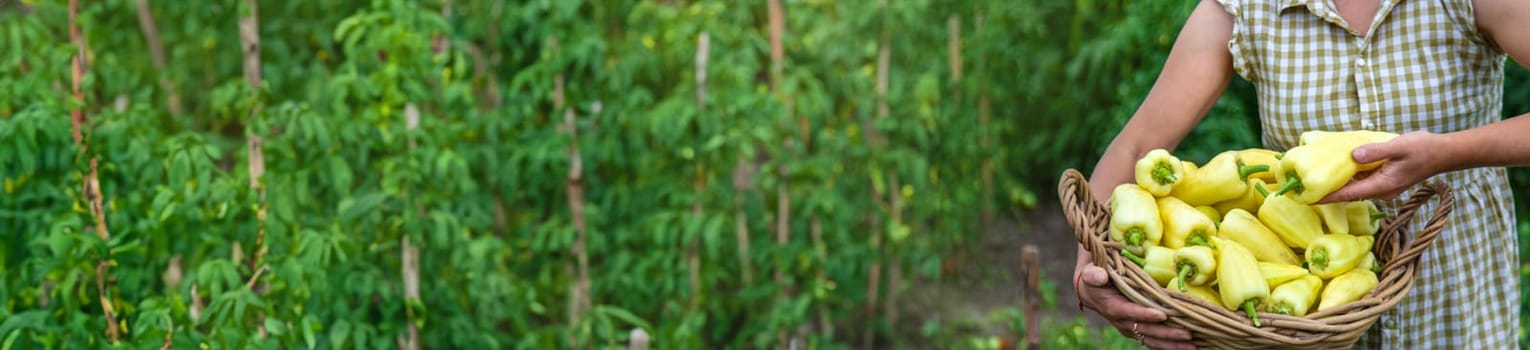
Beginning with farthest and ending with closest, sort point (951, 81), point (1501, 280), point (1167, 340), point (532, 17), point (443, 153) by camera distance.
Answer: point (951, 81), point (532, 17), point (443, 153), point (1501, 280), point (1167, 340)

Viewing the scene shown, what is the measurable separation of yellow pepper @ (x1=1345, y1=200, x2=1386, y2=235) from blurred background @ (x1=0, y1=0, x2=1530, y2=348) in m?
1.37

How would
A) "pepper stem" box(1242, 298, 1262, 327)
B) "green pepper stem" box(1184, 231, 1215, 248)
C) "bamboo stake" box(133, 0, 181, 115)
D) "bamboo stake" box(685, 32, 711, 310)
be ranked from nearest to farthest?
"pepper stem" box(1242, 298, 1262, 327) → "green pepper stem" box(1184, 231, 1215, 248) → "bamboo stake" box(685, 32, 711, 310) → "bamboo stake" box(133, 0, 181, 115)

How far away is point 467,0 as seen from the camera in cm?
319

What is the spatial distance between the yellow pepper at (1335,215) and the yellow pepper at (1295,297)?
85 mm

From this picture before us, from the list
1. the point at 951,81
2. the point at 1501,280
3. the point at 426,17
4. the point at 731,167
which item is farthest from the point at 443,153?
the point at 1501,280

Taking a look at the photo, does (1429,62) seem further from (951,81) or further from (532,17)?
(951,81)

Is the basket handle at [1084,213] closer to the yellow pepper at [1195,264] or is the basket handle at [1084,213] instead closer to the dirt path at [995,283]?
the yellow pepper at [1195,264]

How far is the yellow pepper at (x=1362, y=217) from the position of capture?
156cm

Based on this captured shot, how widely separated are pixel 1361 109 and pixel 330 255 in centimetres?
177

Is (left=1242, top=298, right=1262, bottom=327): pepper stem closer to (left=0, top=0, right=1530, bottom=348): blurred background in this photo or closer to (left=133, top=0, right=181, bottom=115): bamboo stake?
(left=0, top=0, right=1530, bottom=348): blurred background

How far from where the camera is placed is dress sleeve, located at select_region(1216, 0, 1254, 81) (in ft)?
5.49

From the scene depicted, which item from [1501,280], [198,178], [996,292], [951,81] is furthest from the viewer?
[996,292]

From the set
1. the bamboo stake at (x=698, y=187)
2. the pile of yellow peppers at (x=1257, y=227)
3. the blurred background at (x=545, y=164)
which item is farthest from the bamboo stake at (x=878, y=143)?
the pile of yellow peppers at (x=1257, y=227)

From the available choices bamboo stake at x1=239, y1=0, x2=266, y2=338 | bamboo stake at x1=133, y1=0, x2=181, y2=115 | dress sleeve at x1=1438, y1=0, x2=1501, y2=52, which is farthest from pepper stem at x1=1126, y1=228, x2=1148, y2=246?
bamboo stake at x1=133, y1=0, x2=181, y2=115
